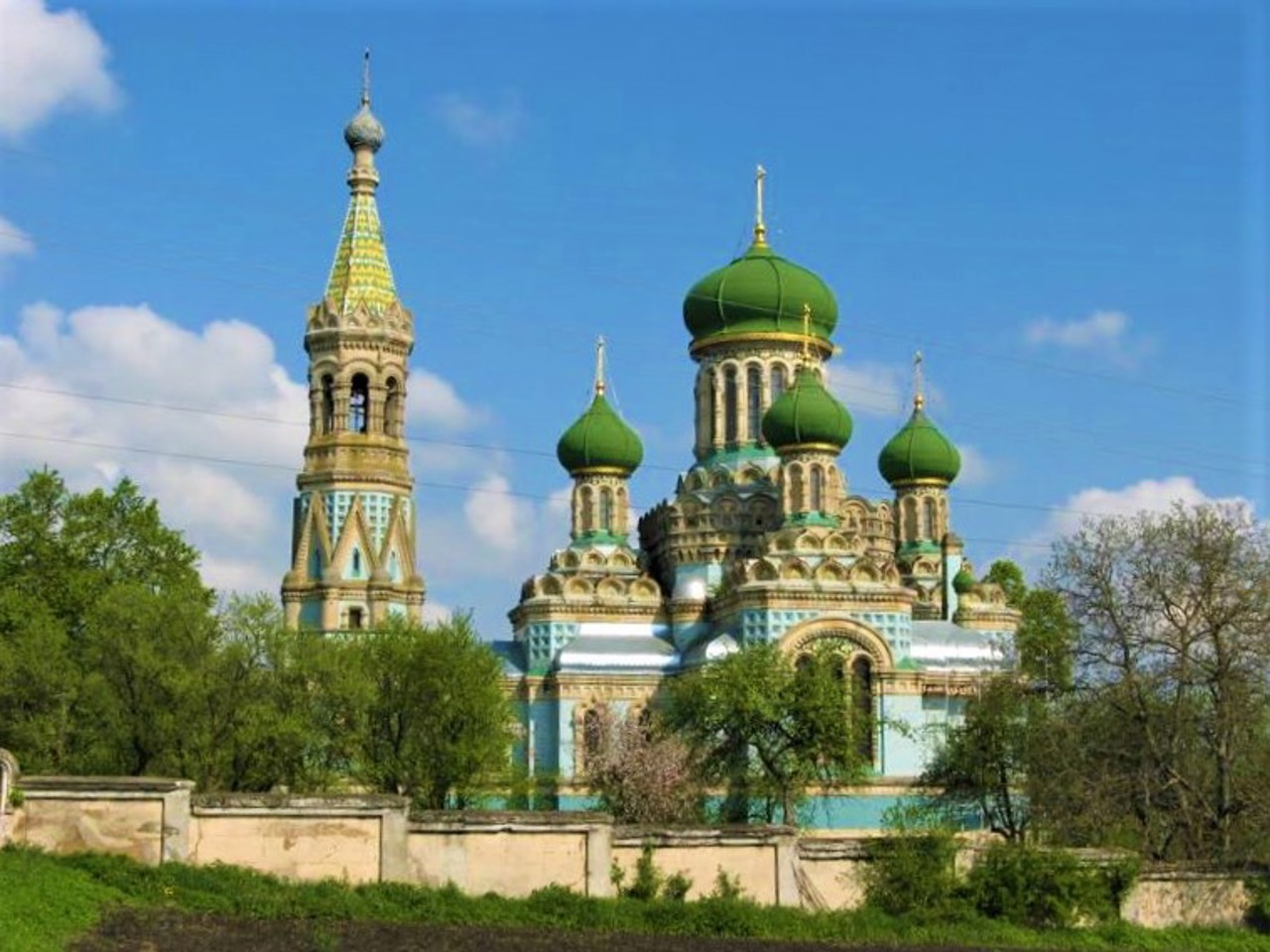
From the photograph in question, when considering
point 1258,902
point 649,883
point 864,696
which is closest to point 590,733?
point 864,696

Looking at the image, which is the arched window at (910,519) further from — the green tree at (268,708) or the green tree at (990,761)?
the green tree at (268,708)

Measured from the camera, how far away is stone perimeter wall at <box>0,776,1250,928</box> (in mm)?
21953

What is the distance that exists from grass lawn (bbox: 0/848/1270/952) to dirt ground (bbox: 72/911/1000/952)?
0.07 ft

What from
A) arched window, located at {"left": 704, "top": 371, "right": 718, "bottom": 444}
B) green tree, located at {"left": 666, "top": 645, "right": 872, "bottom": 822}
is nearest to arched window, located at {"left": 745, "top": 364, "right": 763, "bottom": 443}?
arched window, located at {"left": 704, "top": 371, "right": 718, "bottom": 444}

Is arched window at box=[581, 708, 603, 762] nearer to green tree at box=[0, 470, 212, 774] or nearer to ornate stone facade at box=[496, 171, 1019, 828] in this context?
ornate stone facade at box=[496, 171, 1019, 828]

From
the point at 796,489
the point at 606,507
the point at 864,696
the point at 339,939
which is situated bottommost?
the point at 339,939

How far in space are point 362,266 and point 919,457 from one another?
Answer: 54.9 ft

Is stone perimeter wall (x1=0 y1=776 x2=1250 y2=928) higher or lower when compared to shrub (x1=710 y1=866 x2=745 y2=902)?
higher

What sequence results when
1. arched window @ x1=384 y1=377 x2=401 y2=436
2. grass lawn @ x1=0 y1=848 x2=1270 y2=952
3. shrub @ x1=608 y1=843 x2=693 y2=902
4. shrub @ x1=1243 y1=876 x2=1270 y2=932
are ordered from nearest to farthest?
grass lawn @ x1=0 y1=848 x2=1270 y2=952
shrub @ x1=608 y1=843 x2=693 y2=902
shrub @ x1=1243 y1=876 x2=1270 y2=932
arched window @ x1=384 y1=377 x2=401 y2=436

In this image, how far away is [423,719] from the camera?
35.0m

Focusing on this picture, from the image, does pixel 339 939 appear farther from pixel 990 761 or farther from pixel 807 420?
pixel 807 420

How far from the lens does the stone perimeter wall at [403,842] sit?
21953 millimetres

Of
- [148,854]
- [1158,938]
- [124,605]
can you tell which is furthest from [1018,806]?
[148,854]

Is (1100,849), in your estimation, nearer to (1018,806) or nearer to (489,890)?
(489,890)
